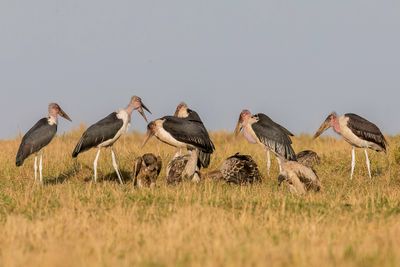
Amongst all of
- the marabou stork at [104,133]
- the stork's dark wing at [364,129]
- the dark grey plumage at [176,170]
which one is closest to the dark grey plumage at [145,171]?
the dark grey plumage at [176,170]

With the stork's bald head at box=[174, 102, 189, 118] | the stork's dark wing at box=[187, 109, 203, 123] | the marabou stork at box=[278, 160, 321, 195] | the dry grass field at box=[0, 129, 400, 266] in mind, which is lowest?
the dry grass field at box=[0, 129, 400, 266]

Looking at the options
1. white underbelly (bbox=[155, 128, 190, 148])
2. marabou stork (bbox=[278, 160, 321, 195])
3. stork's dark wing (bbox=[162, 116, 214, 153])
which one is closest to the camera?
marabou stork (bbox=[278, 160, 321, 195])

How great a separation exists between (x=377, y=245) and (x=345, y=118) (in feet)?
32.4

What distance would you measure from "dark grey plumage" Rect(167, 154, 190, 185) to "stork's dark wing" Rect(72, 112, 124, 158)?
135cm

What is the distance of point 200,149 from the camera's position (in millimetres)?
15117

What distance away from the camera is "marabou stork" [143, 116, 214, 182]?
48.3ft

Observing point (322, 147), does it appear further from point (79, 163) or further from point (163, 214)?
point (163, 214)

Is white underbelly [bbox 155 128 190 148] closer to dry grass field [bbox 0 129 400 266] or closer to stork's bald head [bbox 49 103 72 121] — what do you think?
dry grass field [bbox 0 129 400 266]

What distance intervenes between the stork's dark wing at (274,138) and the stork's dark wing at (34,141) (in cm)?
407

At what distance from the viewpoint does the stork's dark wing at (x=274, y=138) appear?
15.8 meters

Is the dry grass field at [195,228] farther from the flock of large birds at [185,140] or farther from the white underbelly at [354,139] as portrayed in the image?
the white underbelly at [354,139]

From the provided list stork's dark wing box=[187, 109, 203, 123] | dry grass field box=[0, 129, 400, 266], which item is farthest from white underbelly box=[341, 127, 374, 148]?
dry grass field box=[0, 129, 400, 266]

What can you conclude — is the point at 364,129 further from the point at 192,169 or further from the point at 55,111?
the point at 55,111

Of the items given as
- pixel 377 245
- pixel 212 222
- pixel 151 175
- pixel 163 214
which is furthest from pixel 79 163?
pixel 377 245
